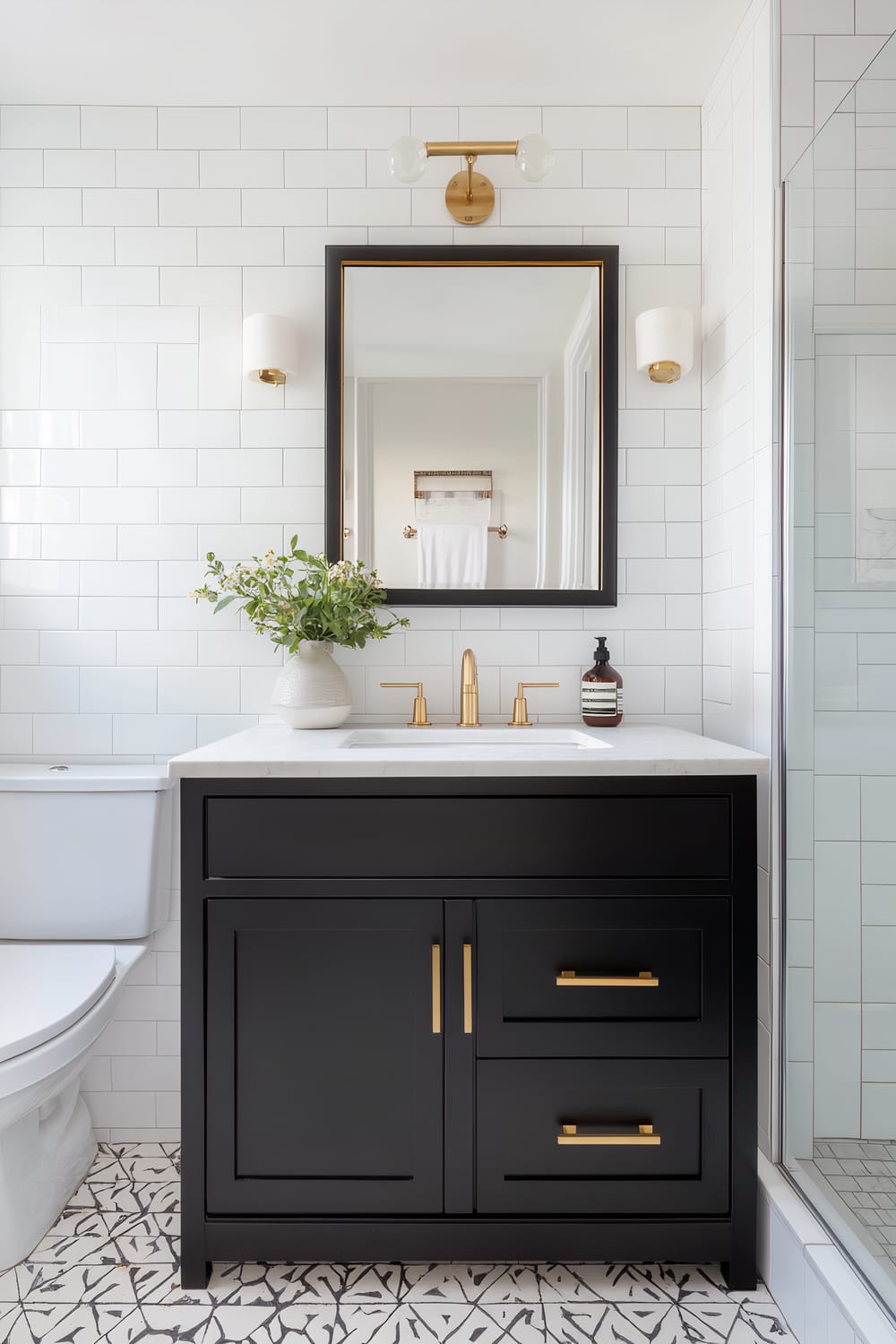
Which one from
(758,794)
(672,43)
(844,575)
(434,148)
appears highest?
(672,43)

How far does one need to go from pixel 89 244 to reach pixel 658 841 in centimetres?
188

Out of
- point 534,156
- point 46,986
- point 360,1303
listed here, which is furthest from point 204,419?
point 360,1303

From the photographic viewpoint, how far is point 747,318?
1.59 metres

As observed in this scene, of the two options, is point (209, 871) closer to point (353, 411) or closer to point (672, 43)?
point (353, 411)

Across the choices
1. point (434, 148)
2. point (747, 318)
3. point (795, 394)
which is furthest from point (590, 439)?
point (434, 148)

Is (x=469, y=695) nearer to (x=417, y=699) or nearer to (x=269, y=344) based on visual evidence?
(x=417, y=699)

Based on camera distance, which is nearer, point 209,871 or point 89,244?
point 209,871

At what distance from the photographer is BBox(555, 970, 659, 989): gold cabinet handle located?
1.31 m

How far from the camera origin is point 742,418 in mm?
1624

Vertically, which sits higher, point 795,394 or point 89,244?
point 89,244

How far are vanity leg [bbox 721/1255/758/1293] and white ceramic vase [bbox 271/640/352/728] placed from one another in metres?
1.24

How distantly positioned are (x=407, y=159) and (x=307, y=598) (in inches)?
38.1

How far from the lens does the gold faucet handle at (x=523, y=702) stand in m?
1.83

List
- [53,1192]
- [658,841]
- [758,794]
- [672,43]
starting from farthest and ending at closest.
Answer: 1. [672,43]
2. [53,1192]
3. [758,794]
4. [658,841]
